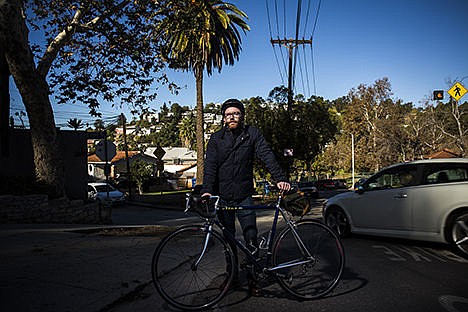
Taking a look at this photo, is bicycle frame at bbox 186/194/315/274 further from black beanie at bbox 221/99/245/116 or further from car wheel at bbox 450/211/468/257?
car wheel at bbox 450/211/468/257

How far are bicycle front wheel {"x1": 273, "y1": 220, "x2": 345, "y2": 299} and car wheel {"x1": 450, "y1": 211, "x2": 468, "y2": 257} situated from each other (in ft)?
9.90

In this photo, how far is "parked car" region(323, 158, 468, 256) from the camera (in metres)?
6.19

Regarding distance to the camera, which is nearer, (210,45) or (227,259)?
(227,259)

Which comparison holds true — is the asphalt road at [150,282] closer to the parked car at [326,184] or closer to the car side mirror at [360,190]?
the car side mirror at [360,190]

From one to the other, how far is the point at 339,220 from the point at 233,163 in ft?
16.0

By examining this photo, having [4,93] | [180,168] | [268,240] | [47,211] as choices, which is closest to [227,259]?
[268,240]

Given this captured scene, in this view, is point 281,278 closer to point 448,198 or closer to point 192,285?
point 192,285

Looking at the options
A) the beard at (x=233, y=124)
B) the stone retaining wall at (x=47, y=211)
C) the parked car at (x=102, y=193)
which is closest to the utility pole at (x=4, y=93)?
the stone retaining wall at (x=47, y=211)

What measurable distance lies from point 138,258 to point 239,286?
222cm

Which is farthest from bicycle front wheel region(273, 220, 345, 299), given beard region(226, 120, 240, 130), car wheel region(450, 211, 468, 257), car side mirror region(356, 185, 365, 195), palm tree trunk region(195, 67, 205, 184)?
palm tree trunk region(195, 67, 205, 184)

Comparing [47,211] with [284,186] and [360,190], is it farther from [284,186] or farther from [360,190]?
[284,186]

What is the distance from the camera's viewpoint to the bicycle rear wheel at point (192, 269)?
3781 millimetres

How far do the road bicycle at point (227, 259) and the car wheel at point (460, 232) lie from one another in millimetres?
3023

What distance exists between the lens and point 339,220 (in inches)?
330
